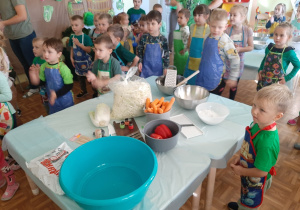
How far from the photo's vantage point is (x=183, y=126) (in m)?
1.14

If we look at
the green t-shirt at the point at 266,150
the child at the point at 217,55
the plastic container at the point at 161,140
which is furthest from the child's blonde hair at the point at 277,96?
the child at the point at 217,55

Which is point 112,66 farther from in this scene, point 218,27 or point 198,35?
point 198,35

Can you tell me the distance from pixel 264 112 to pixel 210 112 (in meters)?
0.35

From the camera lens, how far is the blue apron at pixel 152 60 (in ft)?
7.14

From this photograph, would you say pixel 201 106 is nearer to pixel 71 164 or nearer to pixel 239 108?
pixel 239 108

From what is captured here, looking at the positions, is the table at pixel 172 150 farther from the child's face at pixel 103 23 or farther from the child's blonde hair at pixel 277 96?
the child's face at pixel 103 23

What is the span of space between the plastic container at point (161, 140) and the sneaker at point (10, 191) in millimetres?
1257

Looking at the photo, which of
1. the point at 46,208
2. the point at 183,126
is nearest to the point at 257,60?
the point at 183,126

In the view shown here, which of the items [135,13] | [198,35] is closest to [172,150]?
A: [198,35]

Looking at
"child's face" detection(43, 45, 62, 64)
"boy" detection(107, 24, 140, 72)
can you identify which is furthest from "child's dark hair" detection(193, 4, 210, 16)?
"child's face" detection(43, 45, 62, 64)

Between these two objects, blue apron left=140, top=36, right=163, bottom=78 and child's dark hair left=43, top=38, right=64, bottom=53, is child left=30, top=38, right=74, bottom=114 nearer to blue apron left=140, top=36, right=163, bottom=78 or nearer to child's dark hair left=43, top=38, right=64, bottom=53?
child's dark hair left=43, top=38, right=64, bottom=53

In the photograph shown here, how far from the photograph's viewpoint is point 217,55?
1738 millimetres

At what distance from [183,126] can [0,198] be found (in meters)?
1.45

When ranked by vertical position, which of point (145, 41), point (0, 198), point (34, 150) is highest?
point (145, 41)
